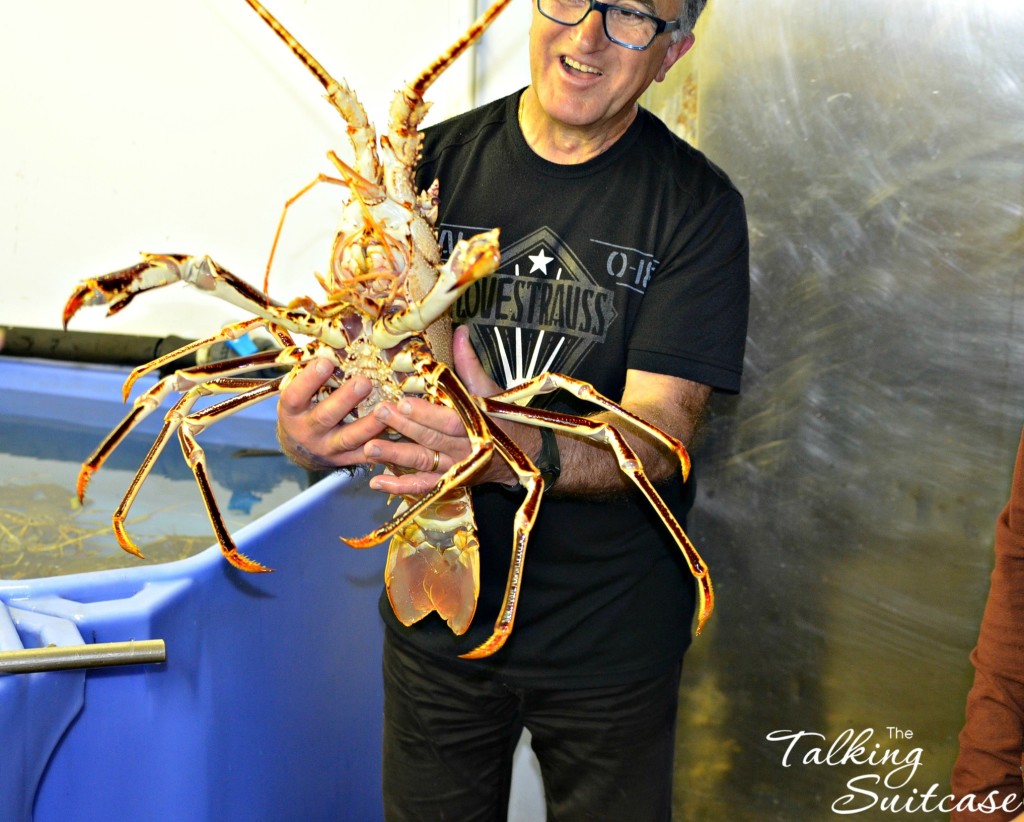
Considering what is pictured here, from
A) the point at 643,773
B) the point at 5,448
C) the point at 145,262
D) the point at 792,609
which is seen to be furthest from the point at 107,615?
the point at 5,448

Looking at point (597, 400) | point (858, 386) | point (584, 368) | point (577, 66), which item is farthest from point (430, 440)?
point (858, 386)

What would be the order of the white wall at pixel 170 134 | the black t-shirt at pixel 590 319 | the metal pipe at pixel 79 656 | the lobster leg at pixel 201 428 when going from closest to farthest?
the metal pipe at pixel 79 656 < the lobster leg at pixel 201 428 < the black t-shirt at pixel 590 319 < the white wall at pixel 170 134

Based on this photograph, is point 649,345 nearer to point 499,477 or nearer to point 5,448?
point 499,477

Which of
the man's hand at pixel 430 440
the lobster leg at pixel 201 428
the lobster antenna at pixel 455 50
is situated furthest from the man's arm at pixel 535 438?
the lobster antenna at pixel 455 50

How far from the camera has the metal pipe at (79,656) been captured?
1.06 metres

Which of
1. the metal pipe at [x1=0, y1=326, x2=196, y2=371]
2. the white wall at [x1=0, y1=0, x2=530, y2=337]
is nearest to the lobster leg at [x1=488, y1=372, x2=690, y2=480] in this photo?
the white wall at [x1=0, y1=0, x2=530, y2=337]

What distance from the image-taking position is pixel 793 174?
192 cm

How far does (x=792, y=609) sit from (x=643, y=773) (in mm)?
783

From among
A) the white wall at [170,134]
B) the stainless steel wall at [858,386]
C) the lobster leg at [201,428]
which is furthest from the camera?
the white wall at [170,134]

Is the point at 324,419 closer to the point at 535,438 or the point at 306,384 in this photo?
the point at 306,384

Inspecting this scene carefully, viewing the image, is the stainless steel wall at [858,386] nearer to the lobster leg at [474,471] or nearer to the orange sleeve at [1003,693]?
the orange sleeve at [1003,693]

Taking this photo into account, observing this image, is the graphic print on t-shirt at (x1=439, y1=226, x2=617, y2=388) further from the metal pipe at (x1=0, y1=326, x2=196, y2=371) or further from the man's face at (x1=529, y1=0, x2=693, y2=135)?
the metal pipe at (x1=0, y1=326, x2=196, y2=371)

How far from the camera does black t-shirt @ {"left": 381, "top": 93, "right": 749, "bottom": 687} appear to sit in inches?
52.4

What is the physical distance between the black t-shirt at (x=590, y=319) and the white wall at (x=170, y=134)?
0.91 metres
